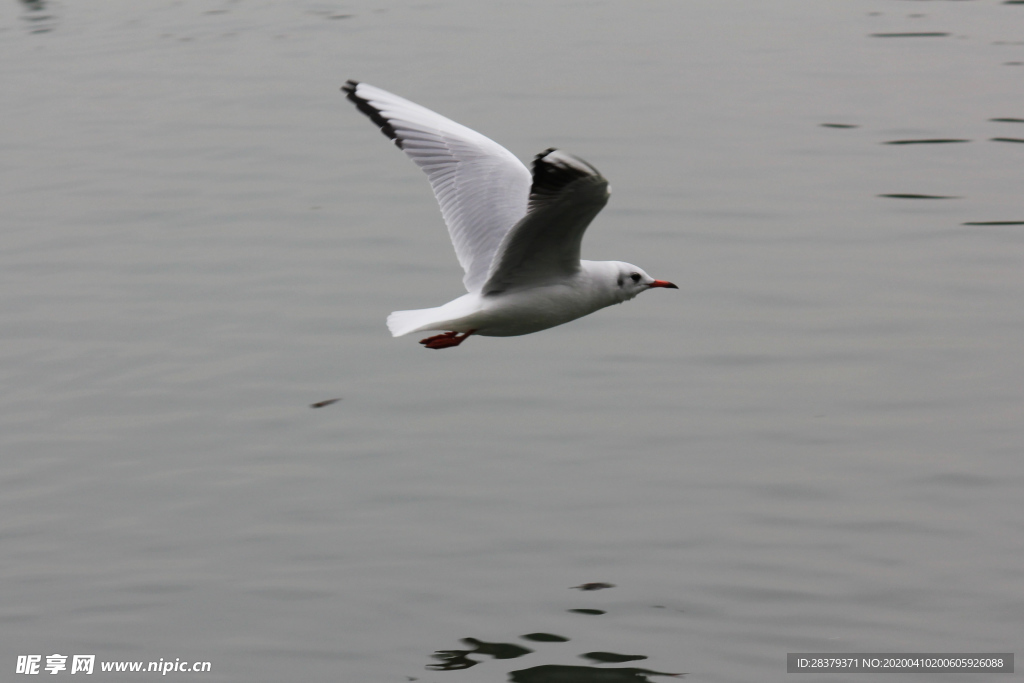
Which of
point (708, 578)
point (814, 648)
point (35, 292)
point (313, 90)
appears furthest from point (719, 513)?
point (313, 90)

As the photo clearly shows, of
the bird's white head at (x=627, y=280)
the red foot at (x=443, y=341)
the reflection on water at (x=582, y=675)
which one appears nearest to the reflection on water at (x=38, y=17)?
the red foot at (x=443, y=341)

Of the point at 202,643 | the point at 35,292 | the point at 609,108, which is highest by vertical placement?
the point at 609,108

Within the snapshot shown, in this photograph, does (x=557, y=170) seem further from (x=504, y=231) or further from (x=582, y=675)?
(x=582, y=675)

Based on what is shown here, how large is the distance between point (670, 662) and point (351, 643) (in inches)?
60.3

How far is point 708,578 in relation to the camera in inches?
268

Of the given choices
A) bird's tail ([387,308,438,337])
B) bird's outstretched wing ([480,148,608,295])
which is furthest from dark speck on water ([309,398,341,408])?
bird's outstretched wing ([480,148,608,295])

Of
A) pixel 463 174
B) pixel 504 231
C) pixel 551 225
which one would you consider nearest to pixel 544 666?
pixel 551 225

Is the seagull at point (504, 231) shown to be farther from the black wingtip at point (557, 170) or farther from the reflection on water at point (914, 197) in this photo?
the reflection on water at point (914, 197)

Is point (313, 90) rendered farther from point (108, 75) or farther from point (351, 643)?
point (351, 643)

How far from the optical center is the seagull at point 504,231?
6000mm

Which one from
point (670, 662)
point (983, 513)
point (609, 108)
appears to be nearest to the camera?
point (670, 662)

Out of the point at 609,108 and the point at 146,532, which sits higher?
the point at 609,108

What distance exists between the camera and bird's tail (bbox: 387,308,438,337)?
21.7 ft

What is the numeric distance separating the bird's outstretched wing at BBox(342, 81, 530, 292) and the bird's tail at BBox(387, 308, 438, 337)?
636 millimetres
